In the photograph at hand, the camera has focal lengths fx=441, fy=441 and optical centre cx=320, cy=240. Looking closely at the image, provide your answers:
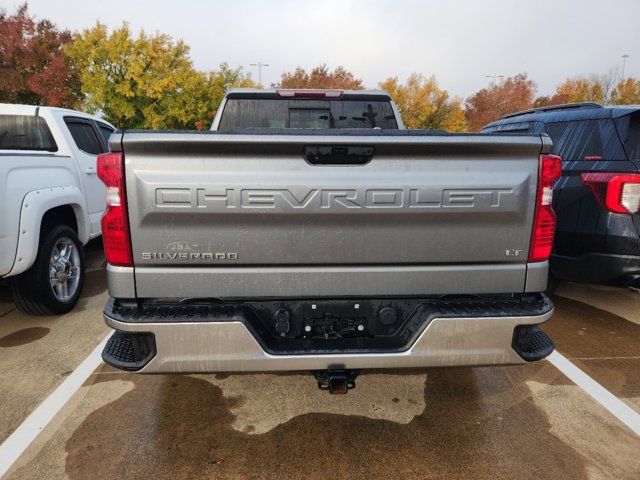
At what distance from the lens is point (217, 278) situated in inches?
85.4

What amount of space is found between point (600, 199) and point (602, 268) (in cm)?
58

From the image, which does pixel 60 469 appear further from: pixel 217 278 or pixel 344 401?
pixel 344 401

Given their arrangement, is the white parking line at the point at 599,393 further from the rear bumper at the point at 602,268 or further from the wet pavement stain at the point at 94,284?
the wet pavement stain at the point at 94,284

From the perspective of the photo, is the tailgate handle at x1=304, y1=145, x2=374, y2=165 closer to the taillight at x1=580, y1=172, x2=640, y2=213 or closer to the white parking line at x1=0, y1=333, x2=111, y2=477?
the white parking line at x1=0, y1=333, x2=111, y2=477

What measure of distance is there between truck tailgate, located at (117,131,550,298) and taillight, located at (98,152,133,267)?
37 mm

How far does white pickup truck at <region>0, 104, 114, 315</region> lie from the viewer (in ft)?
12.2

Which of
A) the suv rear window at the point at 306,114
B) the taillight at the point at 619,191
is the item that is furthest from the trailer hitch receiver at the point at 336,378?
the taillight at the point at 619,191

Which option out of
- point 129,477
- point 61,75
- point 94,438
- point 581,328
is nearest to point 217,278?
point 129,477

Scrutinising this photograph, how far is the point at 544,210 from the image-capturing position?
2225mm

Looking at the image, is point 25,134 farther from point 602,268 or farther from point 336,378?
point 602,268

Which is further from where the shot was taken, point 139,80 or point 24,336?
point 139,80

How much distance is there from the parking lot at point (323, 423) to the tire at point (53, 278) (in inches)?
22.7

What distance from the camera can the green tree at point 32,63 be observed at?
87.5ft

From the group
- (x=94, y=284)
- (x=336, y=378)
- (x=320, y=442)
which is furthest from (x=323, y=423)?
(x=94, y=284)
